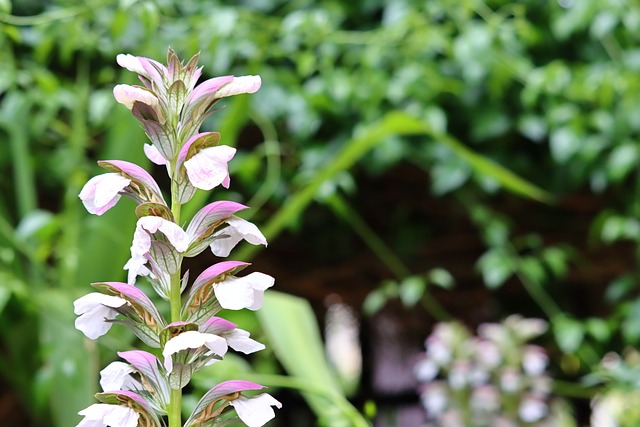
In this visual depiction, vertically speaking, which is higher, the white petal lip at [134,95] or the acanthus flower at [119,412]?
the white petal lip at [134,95]

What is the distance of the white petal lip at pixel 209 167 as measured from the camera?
0.32 metres

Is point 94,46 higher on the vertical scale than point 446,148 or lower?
higher

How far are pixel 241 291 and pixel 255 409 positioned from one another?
→ 0.19 feet

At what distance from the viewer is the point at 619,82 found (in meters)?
1.33

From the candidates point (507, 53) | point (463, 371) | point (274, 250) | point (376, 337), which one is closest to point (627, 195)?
point (507, 53)

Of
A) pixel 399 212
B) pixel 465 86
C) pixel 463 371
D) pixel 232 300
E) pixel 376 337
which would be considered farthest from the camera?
pixel 376 337

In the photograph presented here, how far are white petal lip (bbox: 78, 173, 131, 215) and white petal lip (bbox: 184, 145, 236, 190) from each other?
4 centimetres

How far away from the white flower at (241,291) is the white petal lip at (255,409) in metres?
0.04

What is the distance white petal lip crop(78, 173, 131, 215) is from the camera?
0.34 m

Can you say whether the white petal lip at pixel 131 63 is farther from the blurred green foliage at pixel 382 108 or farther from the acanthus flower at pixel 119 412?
the blurred green foliage at pixel 382 108

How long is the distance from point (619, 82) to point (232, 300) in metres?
Result: 1.17

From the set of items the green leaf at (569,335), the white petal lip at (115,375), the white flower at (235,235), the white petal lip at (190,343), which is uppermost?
the white flower at (235,235)

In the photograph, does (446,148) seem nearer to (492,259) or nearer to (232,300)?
(492,259)

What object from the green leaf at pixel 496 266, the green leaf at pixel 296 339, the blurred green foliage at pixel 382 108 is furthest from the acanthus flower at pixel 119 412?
the green leaf at pixel 496 266
